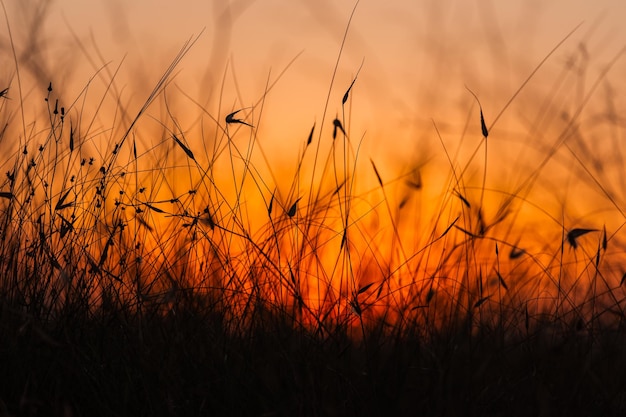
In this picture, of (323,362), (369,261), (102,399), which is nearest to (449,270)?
(369,261)

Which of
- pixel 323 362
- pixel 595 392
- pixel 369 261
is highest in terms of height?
pixel 369 261

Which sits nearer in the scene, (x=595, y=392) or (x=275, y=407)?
(x=275, y=407)

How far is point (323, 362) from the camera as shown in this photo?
2125mm

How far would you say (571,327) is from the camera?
2.31 metres

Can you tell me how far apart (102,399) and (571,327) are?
1.25m

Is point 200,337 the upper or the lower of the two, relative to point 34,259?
lower

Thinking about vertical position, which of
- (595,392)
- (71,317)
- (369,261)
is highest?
(369,261)

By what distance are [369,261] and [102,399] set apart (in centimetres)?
100

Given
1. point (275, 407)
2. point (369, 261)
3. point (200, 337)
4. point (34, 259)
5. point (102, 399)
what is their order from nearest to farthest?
point (275, 407) < point (102, 399) < point (200, 337) < point (34, 259) < point (369, 261)

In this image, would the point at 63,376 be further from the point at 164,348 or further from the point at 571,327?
the point at 571,327

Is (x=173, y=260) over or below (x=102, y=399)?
over

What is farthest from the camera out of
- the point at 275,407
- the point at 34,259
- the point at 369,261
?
the point at 369,261

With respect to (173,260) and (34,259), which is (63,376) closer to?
(34,259)


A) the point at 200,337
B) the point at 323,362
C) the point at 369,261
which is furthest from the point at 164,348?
the point at 369,261
